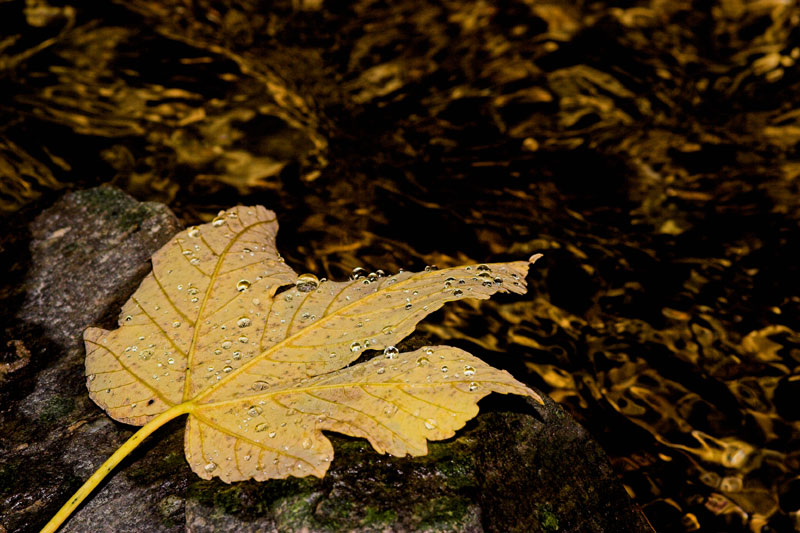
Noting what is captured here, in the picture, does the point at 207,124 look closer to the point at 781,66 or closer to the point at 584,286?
the point at 584,286

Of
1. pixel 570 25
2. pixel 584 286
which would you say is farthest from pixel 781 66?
pixel 584 286

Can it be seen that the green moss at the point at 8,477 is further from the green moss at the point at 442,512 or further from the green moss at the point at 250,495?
the green moss at the point at 442,512

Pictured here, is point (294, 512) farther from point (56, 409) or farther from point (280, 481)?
point (56, 409)

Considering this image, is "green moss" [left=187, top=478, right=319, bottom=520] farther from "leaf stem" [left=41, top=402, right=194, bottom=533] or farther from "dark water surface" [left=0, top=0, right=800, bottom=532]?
"dark water surface" [left=0, top=0, right=800, bottom=532]

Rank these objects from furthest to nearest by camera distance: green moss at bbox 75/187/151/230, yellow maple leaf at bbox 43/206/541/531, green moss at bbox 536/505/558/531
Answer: green moss at bbox 75/187/151/230
green moss at bbox 536/505/558/531
yellow maple leaf at bbox 43/206/541/531

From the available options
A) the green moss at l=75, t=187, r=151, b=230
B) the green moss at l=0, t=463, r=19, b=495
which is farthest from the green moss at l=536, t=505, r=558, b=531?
the green moss at l=75, t=187, r=151, b=230

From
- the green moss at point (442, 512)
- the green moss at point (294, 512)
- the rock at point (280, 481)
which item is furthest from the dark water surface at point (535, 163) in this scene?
the green moss at point (294, 512)
